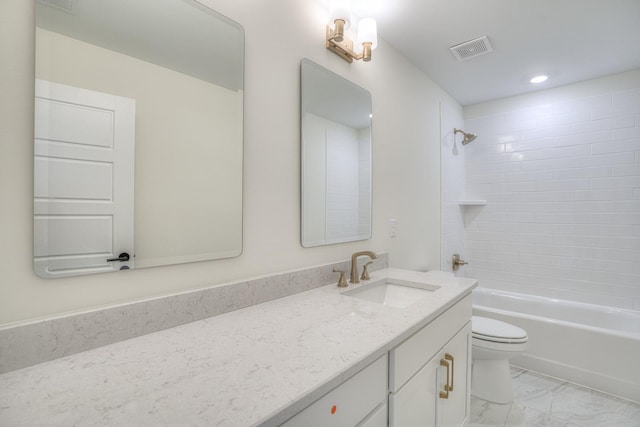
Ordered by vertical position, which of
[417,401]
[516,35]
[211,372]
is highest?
[516,35]

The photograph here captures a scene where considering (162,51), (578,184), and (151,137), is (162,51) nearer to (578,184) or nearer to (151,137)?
(151,137)

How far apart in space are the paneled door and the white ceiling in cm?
144

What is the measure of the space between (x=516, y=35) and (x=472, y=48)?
26 cm

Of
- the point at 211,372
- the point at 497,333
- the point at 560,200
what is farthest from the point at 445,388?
the point at 560,200

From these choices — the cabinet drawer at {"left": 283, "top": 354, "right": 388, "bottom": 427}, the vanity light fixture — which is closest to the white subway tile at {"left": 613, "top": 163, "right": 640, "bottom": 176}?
the vanity light fixture

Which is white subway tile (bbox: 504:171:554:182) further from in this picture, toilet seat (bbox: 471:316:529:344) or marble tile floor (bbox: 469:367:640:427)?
marble tile floor (bbox: 469:367:640:427)

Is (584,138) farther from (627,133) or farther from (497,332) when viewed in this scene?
(497,332)

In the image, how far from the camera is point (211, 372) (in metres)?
0.65

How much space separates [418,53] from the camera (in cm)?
213

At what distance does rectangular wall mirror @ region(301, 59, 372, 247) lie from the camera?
1.39m

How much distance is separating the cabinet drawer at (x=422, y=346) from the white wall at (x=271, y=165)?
579 millimetres

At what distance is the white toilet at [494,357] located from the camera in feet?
6.16

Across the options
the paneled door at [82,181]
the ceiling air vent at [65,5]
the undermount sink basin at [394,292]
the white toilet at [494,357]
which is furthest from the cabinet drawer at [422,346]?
the ceiling air vent at [65,5]

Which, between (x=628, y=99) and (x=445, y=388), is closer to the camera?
(x=445, y=388)
